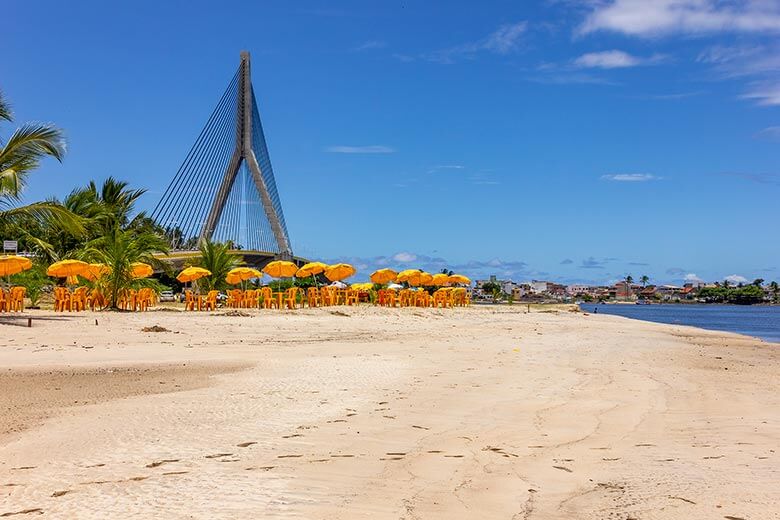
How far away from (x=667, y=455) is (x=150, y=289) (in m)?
21.8

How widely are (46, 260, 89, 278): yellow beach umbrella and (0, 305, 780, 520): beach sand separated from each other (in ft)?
35.7

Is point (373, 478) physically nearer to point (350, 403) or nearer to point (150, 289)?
point (350, 403)

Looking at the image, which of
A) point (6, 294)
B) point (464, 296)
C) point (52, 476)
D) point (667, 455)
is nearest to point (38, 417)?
point (52, 476)

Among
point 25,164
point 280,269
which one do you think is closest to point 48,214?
→ point 25,164

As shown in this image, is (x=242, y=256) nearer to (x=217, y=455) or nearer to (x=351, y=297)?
(x=351, y=297)

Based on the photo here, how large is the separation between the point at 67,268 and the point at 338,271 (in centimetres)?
1478

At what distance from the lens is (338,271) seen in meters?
35.4

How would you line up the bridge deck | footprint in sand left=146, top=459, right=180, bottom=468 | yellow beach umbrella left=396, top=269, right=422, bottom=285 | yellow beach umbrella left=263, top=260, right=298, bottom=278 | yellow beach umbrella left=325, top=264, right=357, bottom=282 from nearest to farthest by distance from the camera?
1. footprint in sand left=146, top=459, right=180, bottom=468
2. yellow beach umbrella left=263, top=260, right=298, bottom=278
3. yellow beach umbrella left=325, top=264, right=357, bottom=282
4. yellow beach umbrella left=396, top=269, right=422, bottom=285
5. the bridge deck

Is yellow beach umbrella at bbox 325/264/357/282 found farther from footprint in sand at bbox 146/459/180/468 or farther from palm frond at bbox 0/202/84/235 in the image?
footprint in sand at bbox 146/459/180/468

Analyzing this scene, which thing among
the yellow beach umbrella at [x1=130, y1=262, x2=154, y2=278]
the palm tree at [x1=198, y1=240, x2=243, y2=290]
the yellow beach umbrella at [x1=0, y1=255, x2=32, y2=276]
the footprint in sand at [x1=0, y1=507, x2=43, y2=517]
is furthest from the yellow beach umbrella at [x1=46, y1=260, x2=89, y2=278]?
the footprint in sand at [x1=0, y1=507, x2=43, y2=517]

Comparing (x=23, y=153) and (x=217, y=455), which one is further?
(x=23, y=153)

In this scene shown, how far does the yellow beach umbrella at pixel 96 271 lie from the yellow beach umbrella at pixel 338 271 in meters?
13.3

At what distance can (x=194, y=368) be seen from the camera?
10250 mm

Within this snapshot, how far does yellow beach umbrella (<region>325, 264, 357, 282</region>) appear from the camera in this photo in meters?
35.1
